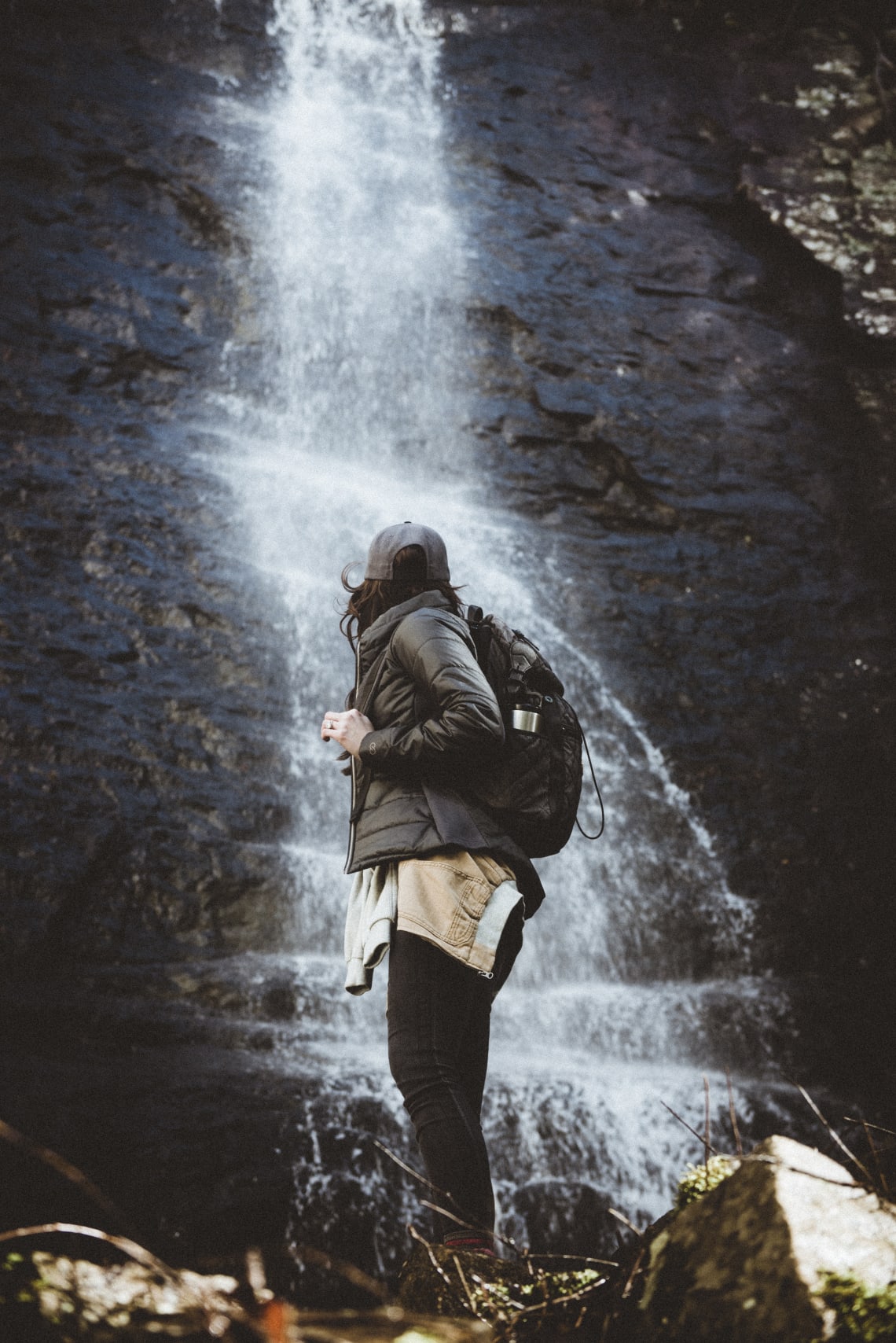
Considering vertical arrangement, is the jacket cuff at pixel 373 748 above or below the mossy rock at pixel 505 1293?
above

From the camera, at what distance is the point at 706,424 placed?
28.7 feet

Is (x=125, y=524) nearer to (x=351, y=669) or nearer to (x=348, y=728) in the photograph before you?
(x=351, y=669)

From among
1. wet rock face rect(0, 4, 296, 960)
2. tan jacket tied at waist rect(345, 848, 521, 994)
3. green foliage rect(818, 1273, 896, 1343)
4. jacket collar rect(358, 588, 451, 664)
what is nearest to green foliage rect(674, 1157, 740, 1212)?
tan jacket tied at waist rect(345, 848, 521, 994)

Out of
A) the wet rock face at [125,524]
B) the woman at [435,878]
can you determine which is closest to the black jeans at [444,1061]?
the woman at [435,878]

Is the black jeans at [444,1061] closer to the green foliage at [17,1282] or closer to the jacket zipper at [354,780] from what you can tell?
the jacket zipper at [354,780]

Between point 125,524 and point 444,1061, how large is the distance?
5.31 meters

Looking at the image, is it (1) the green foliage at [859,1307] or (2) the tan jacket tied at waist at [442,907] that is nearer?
(1) the green foliage at [859,1307]

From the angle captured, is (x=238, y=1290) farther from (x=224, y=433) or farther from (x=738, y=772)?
(x=224, y=433)

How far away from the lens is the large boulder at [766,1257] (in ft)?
5.22

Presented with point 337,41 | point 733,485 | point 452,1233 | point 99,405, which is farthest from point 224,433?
point 452,1233

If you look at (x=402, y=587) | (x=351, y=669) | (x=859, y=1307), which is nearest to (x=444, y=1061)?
(x=859, y=1307)

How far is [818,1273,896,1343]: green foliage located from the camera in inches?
60.0

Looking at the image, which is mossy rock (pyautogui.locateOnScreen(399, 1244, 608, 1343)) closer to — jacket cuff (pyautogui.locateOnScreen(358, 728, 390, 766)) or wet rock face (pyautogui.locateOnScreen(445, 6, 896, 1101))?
jacket cuff (pyautogui.locateOnScreen(358, 728, 390, 766))

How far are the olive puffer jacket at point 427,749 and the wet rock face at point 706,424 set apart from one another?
15.2 feet
